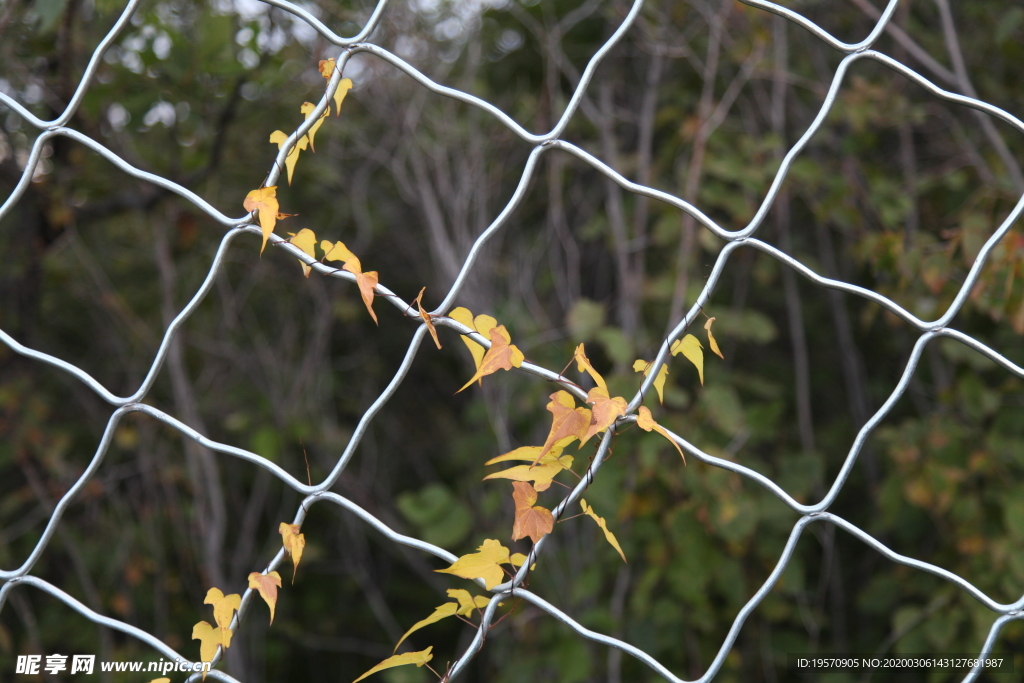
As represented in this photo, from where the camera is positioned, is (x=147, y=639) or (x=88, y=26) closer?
(x=147, y=639)

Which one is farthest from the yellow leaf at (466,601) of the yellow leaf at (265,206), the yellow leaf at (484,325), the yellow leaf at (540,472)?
the yellow leaf at (265,206)

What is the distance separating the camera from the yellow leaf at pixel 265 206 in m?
0.57

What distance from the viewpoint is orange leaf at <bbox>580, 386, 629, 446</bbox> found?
0.57m

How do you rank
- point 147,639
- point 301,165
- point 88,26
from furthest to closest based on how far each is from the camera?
point 301,165
point 88,26
point 147,639

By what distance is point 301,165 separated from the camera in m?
2.01

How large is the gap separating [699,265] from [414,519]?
85cm

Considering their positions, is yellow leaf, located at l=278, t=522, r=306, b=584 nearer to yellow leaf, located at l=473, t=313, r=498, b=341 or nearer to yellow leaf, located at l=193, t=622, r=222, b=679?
yellow leaf, located at l=193, t=622, r=222, b=679

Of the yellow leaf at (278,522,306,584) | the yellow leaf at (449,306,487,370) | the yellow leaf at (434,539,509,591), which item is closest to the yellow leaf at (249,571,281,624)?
the yellow leaf at (278,522,306,584)

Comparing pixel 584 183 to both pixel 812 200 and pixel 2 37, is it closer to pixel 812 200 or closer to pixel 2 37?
pixel 812 200

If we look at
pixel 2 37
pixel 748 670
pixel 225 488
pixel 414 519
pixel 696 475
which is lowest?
pixel 748 670

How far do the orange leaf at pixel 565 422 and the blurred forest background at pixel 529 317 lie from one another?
81cm

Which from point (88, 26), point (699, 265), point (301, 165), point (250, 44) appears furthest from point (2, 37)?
point (699, 265)

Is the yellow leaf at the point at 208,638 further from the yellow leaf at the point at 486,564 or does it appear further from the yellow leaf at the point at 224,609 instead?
the yellow leaf at the point at 486,564

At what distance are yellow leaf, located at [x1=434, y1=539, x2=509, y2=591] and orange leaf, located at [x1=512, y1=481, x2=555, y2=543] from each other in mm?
23
